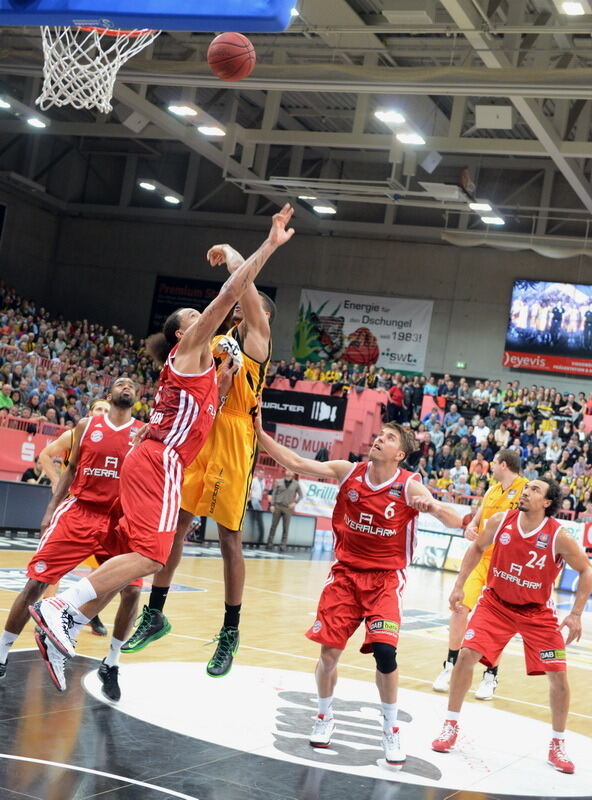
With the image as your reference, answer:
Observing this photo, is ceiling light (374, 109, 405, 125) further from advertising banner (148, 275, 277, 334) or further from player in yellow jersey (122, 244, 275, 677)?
player in yellow jersey (122, 244, 275, 677)

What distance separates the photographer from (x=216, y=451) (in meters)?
5.82

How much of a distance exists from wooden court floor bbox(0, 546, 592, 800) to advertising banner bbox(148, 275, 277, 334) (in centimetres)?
2143

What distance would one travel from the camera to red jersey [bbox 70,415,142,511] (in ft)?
21.2

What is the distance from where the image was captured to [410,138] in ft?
69.8

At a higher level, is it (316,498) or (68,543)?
(68,543)

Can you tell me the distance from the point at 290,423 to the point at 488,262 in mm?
8903

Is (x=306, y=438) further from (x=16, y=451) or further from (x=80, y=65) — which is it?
(x=80, y=65)

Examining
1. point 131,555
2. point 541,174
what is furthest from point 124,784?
point 541,174

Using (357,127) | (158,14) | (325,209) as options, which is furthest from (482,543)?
(325,209)

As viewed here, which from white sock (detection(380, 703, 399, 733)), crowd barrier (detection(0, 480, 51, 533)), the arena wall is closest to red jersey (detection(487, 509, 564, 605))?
white sock (detection(380, 703, 399, 733))

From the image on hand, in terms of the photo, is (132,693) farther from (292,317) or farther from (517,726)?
(292,317)

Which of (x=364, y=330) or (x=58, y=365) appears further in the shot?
(x=364, y=330)

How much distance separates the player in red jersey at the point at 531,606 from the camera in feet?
19.7

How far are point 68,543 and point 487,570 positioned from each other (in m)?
3.76
